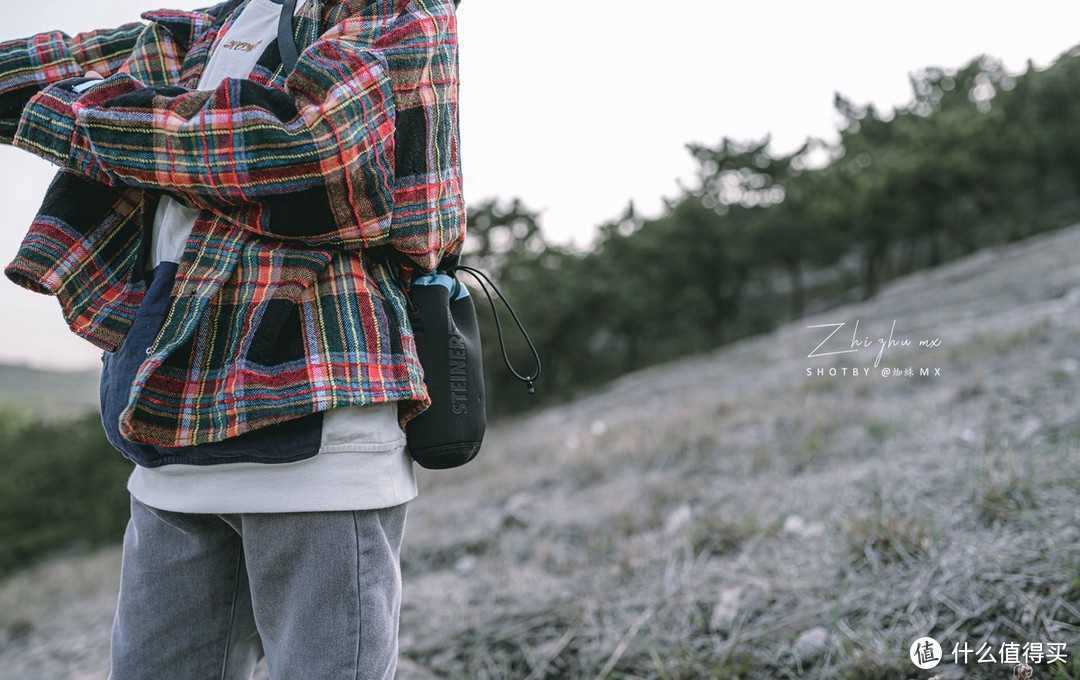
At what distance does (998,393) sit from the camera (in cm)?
353


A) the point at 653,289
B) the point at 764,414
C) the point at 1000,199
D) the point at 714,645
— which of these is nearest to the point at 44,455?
the point at 653,289

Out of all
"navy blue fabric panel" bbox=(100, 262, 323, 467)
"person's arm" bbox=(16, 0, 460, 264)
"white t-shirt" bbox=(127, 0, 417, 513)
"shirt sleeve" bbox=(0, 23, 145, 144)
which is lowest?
A: "white t-shirt" bbox=(127, 0, 417, 513)

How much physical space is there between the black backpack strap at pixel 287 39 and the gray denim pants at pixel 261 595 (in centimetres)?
65

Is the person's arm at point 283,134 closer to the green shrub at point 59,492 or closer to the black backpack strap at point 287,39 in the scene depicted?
the black backpack strap at point 287,39

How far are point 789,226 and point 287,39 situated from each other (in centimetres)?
2258

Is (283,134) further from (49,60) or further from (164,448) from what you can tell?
(49,60)

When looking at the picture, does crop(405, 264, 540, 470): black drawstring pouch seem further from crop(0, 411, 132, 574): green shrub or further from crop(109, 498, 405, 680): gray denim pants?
crop(0, 411, 132, 574): green shrub

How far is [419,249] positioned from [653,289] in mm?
23093

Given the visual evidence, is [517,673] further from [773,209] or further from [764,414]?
[773,209]

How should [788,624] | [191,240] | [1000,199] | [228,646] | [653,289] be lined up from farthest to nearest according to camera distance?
[653,289]
[1000,199]
[788,624]
[228,646]
[191,240]

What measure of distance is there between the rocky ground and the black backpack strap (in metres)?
1.63

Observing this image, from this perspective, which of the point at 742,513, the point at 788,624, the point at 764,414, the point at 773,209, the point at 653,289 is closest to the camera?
the point at 788,624

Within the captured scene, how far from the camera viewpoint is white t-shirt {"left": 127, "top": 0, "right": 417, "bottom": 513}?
0.92 meters

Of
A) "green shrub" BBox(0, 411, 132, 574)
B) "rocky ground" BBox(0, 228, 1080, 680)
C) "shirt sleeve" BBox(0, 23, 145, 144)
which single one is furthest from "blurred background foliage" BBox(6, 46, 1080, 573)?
"shirt sleeve" BBox(0, 23, 145, 144)
